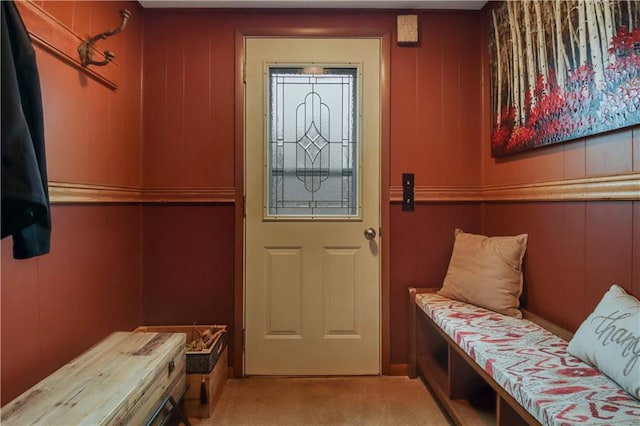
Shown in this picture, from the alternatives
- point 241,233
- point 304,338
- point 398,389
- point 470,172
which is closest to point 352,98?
point 470,172

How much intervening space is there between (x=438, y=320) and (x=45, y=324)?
67.4 inches

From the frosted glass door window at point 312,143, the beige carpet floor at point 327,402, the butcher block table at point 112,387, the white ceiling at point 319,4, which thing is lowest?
the beige carpet floor at point 327,402

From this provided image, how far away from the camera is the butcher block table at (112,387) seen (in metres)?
1.03

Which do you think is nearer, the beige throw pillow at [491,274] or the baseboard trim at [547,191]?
the baseboard trim at [547,191]

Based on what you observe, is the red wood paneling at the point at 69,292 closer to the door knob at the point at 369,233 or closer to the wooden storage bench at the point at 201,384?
the wooden storage bench at the point at 201,384

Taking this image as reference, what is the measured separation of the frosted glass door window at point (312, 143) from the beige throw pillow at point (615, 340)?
1.29m

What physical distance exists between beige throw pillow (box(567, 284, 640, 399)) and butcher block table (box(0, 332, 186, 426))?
4.94 ft

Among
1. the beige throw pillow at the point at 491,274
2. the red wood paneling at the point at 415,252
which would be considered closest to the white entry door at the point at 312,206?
the red wood paneling at the point at 415,252

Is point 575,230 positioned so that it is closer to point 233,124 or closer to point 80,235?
point 233,124

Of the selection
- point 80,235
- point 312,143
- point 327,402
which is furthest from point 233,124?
point 327,402

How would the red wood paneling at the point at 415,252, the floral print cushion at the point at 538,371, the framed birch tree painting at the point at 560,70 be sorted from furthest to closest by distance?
the red wood paneling at the point at 415,252
the framed birch tree painting at the point at 560,70
the floral print cushion at the point at 538,371

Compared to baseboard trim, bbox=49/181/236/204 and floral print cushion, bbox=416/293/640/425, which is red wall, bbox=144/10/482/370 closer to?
baseboard trim, bbox=49/181/236/204

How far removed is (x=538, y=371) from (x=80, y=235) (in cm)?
191

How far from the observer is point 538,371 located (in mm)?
1162
